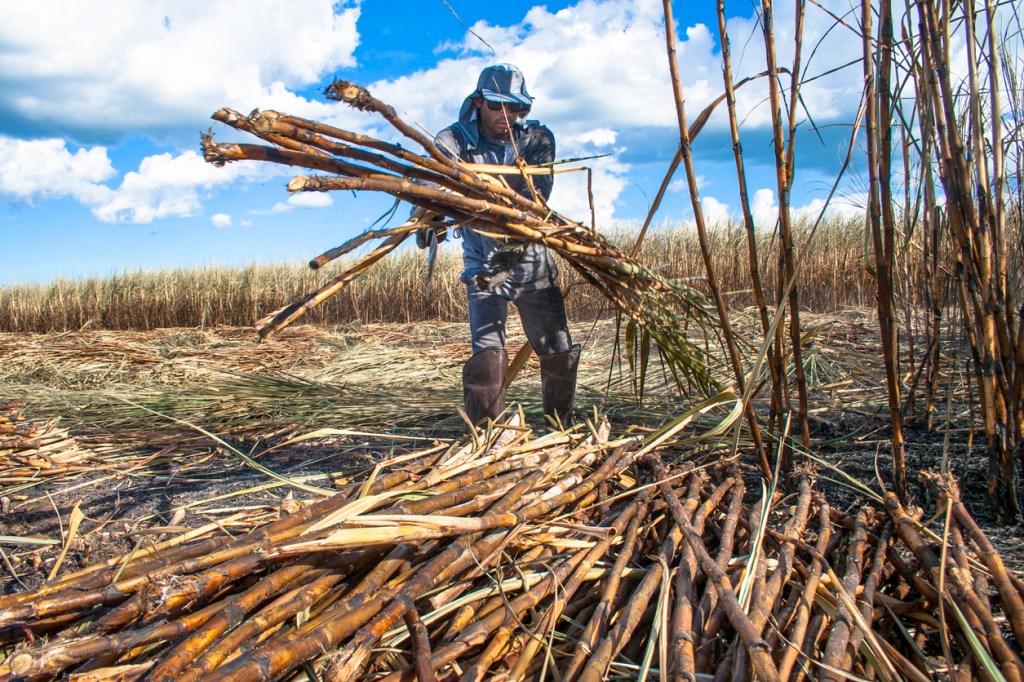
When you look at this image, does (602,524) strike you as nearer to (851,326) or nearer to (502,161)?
(502,161)

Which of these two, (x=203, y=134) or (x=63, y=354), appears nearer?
(x=203, y=134)

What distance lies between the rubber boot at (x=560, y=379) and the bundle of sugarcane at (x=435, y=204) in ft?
2.66

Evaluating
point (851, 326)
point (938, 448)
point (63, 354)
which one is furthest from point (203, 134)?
point (63, 354)

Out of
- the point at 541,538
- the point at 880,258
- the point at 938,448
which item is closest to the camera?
the point at 541,538

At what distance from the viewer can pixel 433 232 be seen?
2078mm

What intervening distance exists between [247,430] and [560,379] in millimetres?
1754

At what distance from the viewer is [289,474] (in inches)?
114

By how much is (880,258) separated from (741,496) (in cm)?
69

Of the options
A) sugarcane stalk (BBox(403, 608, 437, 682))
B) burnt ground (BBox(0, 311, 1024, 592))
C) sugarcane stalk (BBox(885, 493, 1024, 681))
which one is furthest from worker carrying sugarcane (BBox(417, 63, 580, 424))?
sugarcane stalk (BBox(403, 608, 437, 682))

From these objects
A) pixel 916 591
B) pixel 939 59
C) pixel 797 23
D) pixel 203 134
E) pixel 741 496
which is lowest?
pixel 916 591

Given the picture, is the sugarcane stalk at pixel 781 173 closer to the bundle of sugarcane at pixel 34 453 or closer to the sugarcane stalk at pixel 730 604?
the sugarcane stalk at pixel 730 604

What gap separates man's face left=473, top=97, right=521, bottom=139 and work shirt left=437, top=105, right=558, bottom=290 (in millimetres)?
28

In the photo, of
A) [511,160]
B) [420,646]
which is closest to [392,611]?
[420,646]

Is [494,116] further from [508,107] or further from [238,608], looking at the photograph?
[238,608]
